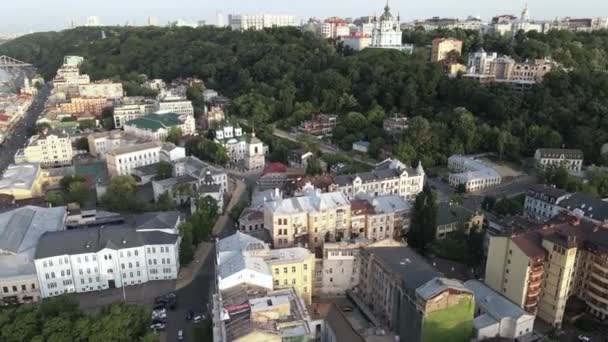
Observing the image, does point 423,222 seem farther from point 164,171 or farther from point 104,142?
point 104,142

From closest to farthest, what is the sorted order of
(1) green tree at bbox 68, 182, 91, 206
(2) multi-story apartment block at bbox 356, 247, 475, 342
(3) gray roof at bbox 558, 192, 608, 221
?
(2) multi-story apartment block at bbox 356, 247, 475, 342 < (3) gray roof at bbox 558, 192, 608, 221 < (1) green tree at bbox 68, 182, 91, 206

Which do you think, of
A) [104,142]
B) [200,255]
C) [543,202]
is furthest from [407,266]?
[104,142]

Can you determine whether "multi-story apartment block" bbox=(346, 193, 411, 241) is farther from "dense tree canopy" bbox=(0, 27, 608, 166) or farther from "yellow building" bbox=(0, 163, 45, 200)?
"yellow building" bbox=(0, 163, 45, 200)

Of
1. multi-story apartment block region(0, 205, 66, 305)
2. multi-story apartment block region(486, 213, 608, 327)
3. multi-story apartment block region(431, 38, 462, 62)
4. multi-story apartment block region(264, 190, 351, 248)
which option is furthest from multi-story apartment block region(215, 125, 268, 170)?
multi-story apartment block region(431, 38, 462, 62)

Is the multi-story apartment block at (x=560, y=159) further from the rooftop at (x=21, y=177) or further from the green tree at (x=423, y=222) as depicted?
the rooftop at (x=21, y=177)

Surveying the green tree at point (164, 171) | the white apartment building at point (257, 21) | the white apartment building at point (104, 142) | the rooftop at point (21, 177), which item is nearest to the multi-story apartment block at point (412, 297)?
the green tree at point (164, 171)

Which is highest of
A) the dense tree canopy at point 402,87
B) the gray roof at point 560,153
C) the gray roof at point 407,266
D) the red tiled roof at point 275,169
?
the dense tree canopy at point 402,87

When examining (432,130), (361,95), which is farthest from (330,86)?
(432,130)
